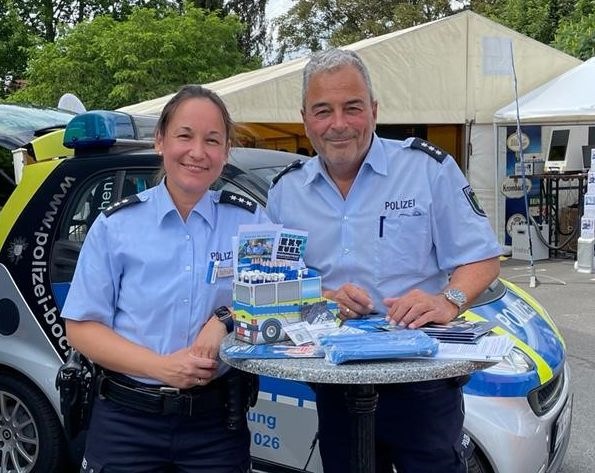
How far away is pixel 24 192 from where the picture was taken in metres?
3.25

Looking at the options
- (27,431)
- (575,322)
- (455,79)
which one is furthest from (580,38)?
(27,431)

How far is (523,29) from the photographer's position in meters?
23.6

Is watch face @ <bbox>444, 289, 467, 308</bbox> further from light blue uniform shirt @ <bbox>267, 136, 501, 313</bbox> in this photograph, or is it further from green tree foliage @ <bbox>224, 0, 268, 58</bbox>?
green tree foliage @ <bbox>224, 0, 268, 58</bbox>

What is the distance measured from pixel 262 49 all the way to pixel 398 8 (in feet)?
24.0

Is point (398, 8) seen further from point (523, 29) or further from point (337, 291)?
point (337, 291)

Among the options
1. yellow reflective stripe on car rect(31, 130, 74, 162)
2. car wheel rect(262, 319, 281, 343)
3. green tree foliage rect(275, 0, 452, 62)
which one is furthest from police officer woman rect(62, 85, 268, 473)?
green tree foliage rect(275, 0, 452, 62)

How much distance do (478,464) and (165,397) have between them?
1393mm

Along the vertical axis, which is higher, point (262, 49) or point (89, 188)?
point (262, 49)

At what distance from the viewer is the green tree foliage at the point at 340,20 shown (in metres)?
32.3

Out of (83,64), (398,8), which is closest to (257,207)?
(83,64)

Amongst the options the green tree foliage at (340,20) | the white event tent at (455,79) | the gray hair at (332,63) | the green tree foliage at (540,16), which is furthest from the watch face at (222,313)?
the green tree foliage at (340,20)

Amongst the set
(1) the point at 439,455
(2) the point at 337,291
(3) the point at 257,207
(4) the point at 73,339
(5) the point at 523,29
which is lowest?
(1) the point at 439,455

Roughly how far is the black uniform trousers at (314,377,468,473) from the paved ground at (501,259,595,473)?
6.96ft

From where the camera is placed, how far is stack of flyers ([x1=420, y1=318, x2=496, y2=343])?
1603 mm
